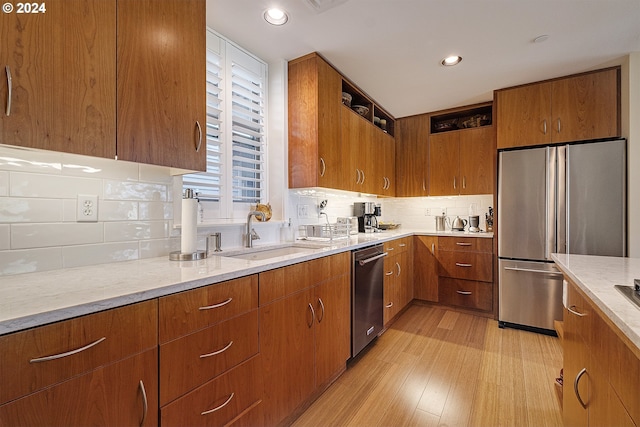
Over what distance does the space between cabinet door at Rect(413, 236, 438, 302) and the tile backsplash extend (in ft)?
9.26

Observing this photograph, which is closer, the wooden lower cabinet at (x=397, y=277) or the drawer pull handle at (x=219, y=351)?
the drawer pull handle at (x=219, y=351)

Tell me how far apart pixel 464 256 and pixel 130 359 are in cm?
322

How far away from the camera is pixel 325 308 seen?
181 centimetres

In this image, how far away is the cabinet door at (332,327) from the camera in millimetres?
1759

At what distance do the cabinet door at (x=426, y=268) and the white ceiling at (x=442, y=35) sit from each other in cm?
178

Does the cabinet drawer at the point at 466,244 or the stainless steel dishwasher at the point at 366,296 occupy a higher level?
the cabinet drawer at the point at 466,244

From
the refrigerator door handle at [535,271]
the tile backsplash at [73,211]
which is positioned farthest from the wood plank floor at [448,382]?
A: the tile backsplash at [73,211]

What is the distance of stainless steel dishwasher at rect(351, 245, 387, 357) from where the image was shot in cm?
214

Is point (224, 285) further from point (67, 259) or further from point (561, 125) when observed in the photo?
point (561, 125)

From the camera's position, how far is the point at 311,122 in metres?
2.28

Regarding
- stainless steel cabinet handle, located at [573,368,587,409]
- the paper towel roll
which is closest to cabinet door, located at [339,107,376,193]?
the paper towel roll

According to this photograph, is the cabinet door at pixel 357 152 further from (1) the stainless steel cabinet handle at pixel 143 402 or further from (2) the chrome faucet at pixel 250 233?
(1) the stainless steel cabinet handle at pixel 143 402

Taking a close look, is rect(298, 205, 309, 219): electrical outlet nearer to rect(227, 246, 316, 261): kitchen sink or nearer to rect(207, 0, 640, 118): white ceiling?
rect(227, 246, 316, 261): kitchen sink

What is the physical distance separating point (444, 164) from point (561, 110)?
1.21 metres
